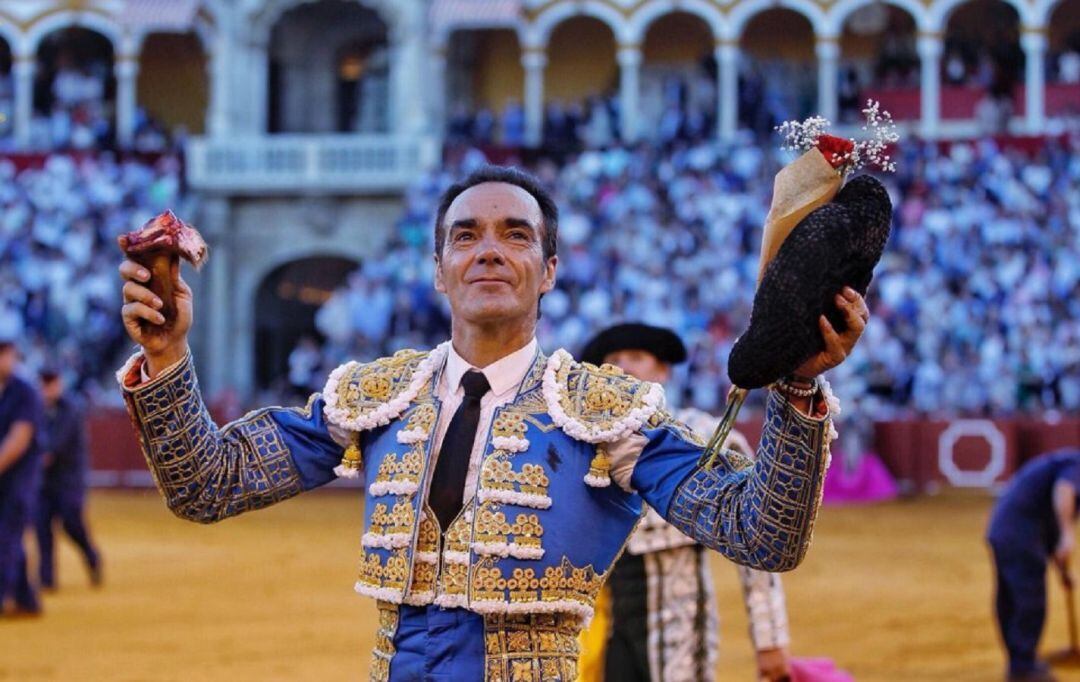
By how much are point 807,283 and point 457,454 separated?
677 millimetres

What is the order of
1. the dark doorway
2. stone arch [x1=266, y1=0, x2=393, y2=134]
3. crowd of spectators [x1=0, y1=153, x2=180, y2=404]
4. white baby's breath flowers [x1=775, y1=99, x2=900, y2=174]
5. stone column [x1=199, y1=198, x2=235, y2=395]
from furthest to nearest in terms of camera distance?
stone arch [x1=266, y1=0, x2=393, y2=134] < the dark doorway < stone column [x1=199, y1=198, x2=235, y2=395] < crowd of spectators [x1=0, y1=153, x2=180, y2=404] < white baby's breath flowers [x1=775, y1=99, x2=900, y2=174]

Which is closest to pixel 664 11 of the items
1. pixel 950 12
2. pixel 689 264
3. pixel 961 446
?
pixel 950 12

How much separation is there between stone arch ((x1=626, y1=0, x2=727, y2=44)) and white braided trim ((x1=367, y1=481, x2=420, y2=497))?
24.0 m

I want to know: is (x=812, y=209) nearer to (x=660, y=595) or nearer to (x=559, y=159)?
(x=660, y=595)

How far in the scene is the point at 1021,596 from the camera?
7316mm

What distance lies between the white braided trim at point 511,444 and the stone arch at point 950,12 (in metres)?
23.4

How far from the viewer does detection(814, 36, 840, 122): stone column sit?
83.4 feet

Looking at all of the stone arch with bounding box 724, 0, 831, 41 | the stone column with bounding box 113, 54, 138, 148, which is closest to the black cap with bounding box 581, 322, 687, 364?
the stone arch with bounding box 724, 0, 831, 41

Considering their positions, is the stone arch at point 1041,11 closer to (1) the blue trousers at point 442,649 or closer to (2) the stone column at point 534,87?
(2) the stone column at point 534,87

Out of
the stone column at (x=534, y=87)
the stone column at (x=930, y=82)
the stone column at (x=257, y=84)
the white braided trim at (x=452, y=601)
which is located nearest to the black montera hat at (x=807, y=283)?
the white braided trim at (x=452, y=601)

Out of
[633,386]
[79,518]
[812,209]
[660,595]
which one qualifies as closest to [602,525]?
[633,386]

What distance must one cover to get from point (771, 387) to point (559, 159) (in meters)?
21.1

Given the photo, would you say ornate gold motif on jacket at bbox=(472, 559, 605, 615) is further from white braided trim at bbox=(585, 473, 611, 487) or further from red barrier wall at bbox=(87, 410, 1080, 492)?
red barrier wall at bbox=(87, 410, 1080, 492)

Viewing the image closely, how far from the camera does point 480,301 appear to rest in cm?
274
